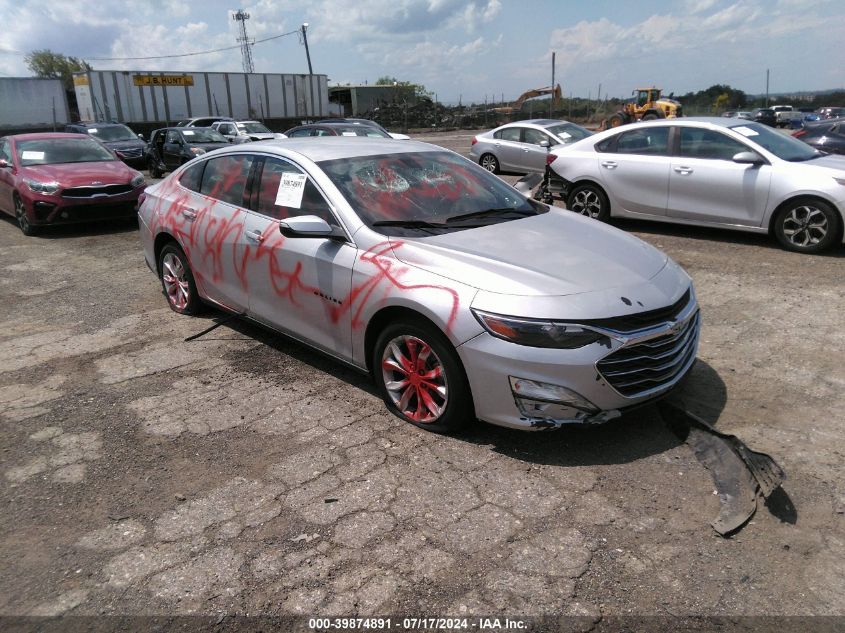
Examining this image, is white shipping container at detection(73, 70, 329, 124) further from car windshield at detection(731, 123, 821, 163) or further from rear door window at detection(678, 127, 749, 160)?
car windshield at detection(731, 123, 821, 163)

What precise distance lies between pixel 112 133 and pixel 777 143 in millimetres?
19360

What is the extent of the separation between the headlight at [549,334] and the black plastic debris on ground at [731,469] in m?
0.87

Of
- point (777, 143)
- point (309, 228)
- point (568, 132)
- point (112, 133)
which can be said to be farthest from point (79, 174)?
point (112, 133)

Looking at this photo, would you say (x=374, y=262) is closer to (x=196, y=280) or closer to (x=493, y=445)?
(x=493, y=445)

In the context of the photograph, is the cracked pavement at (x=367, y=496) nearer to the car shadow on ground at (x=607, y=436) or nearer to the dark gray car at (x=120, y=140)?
the car shadow on ground at (x=607, y=436)

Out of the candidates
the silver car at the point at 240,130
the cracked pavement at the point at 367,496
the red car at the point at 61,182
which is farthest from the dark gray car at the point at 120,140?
the cracked pavement at the point at 367,496

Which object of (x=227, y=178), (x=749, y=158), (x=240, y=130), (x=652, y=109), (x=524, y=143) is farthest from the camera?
(x=652, y=109)

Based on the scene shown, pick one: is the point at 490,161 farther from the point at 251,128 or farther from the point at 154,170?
the point at 251,128

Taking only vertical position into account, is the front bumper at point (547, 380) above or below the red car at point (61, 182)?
below

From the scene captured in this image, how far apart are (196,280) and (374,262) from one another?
2.38 metres

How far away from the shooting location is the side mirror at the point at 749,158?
24.8 feet

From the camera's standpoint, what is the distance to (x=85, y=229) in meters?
10.8

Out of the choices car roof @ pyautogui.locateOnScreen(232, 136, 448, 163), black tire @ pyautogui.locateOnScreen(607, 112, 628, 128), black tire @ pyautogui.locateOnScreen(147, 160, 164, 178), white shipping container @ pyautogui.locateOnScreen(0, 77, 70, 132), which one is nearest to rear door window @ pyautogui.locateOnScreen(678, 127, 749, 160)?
car roof @ pyautogui.locateOnScreen(232, 136, 448, 163)

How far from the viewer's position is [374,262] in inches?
150
